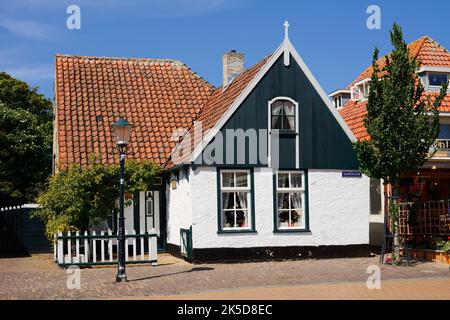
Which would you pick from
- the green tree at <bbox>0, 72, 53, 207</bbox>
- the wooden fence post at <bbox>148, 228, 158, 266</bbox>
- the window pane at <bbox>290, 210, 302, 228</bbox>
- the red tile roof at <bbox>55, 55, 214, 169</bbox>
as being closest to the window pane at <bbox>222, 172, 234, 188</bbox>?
the window pane at <bbox>290, 210, 302, 228</bbox>

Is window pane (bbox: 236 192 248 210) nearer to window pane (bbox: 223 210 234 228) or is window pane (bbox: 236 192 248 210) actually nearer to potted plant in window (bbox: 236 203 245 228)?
potted plant in window (bbox: 236 203 245 228)

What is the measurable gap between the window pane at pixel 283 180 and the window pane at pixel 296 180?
171mm

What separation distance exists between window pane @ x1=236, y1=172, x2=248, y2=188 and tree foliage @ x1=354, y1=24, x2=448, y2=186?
11.8ft

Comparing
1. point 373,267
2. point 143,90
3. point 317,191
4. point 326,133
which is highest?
point 143,90

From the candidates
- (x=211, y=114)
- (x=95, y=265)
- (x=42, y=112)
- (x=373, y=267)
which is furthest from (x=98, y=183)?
(x=42, y=112)

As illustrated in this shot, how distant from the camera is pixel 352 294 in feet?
40.7

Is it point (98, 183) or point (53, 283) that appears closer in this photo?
point (53, 283)

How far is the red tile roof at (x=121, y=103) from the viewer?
21672mm

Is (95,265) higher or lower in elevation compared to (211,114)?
lower

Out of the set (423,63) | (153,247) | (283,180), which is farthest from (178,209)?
(423,63)

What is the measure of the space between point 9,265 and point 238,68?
34.6 feet

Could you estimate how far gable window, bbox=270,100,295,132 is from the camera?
19703mm
